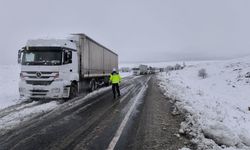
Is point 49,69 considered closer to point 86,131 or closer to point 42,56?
point 42,56

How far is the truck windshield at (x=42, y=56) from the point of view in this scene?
14281 millimetres

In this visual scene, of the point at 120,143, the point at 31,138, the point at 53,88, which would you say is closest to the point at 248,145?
the point at 120,143

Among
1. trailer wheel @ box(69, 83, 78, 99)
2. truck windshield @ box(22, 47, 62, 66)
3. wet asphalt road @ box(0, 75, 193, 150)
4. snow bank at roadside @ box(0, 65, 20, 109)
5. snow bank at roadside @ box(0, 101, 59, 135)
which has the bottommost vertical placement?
wet asphalt road @ box(0, 75, 193, 150)

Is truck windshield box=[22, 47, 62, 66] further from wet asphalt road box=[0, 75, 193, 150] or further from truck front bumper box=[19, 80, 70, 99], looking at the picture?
wet asphalt road box=[0, 75, 193, 150]

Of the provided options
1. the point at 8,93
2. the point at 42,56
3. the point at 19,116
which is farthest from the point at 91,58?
the point at 19,116

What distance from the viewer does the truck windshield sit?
14281 millimetres

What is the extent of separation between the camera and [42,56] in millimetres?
14430

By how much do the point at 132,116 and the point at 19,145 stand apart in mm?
4546

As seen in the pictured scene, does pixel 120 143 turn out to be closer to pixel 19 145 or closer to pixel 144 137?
pixel 144 137

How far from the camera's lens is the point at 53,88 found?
555 inches

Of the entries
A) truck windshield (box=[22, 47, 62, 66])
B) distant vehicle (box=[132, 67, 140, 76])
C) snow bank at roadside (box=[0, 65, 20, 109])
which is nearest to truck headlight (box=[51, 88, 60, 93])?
truck windshield (box=[22, 47, 62, 66])

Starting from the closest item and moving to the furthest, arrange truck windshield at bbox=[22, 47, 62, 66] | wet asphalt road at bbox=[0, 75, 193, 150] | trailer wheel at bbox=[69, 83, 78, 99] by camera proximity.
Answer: wet asphalt road at bbox=[0, 75, 193, 150] → truck windshield at bbox=[22, 47, 62, 66] → trailer wheel at bbox=[69, 83, 78, 99]

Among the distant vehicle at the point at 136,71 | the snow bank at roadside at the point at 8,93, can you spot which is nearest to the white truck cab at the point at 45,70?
the snow bank at roadside at the point at 8,93

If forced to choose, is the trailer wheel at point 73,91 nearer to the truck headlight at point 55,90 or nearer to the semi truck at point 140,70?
the truck headlight at point 55,90
